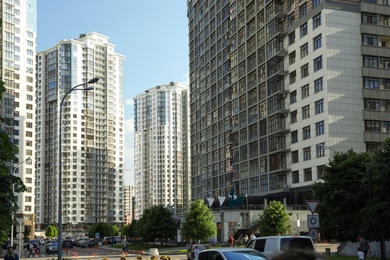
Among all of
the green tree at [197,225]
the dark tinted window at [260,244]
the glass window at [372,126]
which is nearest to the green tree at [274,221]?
the green tree at [197,225]

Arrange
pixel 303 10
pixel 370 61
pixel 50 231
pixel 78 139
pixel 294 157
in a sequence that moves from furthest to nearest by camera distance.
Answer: pixel 78 139, pixel 50 231, pixel 294 157, pixel 303 10, pixel 370 61

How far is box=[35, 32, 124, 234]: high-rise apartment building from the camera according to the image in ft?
600

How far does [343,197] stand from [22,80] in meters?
112

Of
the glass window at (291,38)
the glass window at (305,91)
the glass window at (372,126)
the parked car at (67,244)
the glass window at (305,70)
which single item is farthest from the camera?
the parked car at (67,244)

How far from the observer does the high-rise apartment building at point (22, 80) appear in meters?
136

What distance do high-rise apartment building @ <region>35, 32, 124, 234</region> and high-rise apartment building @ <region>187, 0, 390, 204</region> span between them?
81569 millimetres

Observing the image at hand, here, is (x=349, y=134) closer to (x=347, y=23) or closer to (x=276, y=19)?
(x=347, y=23)

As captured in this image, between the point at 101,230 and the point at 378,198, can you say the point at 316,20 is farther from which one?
the point at 101,230

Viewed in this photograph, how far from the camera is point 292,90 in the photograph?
260ft

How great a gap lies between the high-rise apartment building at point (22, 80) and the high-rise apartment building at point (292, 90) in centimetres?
4751

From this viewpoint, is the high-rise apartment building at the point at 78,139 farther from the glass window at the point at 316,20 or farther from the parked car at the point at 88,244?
the glass window at the point at 316,20

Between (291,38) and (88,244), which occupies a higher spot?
(291,38)

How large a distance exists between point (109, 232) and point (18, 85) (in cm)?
3775

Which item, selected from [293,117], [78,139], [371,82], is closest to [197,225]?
[293,117]
